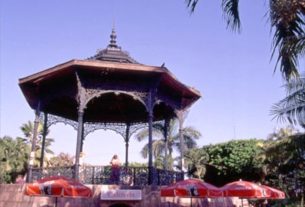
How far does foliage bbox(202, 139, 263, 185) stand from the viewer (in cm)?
3428

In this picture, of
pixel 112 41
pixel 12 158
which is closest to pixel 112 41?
pixel 112 41

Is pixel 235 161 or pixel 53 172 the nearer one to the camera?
pixel 53 172

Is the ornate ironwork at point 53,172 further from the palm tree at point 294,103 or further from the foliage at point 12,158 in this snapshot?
the foliage at point 12,158

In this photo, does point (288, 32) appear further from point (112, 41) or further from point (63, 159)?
point (63, 159)

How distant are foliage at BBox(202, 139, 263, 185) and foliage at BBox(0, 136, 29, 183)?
19.8m

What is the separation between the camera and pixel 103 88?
15.8 meters

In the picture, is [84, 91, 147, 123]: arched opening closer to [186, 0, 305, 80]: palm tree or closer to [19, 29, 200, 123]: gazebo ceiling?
[19, 29, 200, 123]: gazebo ceiling

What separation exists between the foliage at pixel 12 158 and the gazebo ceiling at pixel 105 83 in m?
19.9

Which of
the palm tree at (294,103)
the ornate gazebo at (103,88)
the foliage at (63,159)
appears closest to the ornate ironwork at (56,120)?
the ornate gazebo at (103,88)

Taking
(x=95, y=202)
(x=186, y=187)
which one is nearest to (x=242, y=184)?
(x=186, y=187)

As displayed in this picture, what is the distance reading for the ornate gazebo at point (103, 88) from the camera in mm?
15195

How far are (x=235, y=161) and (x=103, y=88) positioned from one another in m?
22.0

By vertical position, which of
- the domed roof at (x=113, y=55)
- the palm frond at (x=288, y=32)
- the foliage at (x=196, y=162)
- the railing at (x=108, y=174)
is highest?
the domed roof at (x=113, y=55)

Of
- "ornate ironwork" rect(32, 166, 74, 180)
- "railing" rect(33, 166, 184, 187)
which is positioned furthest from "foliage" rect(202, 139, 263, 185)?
"ornate ironwork" rect(32, 166, 74, 180)
